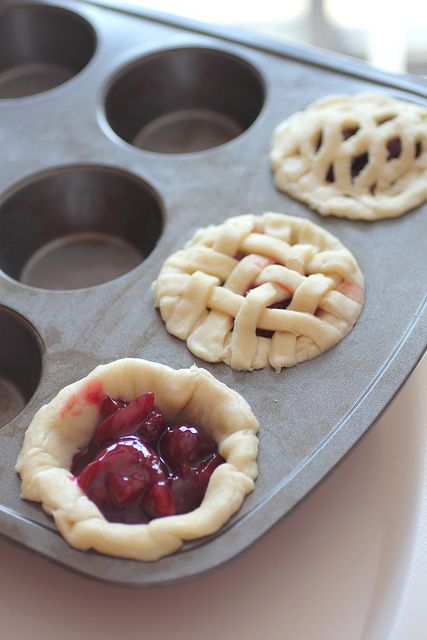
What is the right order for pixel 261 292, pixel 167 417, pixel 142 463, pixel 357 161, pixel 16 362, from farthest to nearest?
pixel 357 161 < pixel 16 362 < pixel 261 292 < pixel 167 417 < pixel 142 463

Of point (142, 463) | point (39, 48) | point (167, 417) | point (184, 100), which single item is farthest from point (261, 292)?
point (39, 48)

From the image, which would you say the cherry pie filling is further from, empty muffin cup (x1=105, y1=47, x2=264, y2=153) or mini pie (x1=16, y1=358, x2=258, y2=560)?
empty muffin cup (x1=105, y1=47, x2=264, y2=153)

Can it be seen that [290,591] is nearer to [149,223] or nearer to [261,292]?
[261,292]

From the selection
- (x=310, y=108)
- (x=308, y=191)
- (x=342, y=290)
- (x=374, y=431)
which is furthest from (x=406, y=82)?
(x=374, y=431)

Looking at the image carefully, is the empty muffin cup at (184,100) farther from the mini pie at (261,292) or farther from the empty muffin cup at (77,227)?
the mini pie at (261,292)

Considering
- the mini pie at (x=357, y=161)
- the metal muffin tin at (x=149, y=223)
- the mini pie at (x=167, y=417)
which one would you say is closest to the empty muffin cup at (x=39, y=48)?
the metal muffin tin at (x=149, y=223)

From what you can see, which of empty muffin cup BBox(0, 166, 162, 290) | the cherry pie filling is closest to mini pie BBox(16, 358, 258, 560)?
the cherry pie filling
